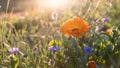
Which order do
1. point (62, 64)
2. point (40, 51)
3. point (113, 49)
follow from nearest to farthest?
point (113, 49), point (62, 64), point (40, 51)

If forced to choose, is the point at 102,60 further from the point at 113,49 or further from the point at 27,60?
the point at 27,60

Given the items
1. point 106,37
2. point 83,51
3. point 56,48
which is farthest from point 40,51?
point 106,37

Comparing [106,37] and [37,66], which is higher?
[106,37]

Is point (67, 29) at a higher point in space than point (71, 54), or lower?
higher

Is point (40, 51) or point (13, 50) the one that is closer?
point (13, 50)

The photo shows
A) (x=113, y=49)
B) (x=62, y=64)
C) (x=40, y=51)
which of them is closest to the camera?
(x=113, y=49)

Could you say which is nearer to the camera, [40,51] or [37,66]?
[37,66]

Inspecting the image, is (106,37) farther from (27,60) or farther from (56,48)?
(27,60)

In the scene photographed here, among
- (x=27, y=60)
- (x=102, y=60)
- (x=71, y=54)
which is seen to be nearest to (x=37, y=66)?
(x=27, y=60)
